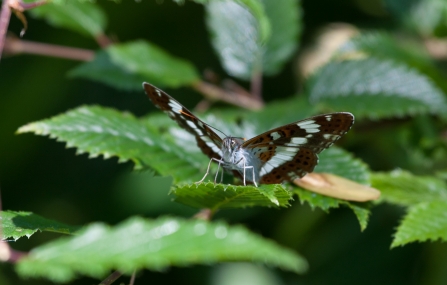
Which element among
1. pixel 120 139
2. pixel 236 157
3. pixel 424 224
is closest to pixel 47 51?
pixel 120 139

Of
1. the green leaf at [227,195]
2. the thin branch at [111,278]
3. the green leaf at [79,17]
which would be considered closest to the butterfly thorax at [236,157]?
the green leaf at [227,195]

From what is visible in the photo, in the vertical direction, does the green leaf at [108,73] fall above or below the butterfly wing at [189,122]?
above

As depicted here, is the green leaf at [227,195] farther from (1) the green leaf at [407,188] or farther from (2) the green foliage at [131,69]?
(2) the green foliage at [131,69]

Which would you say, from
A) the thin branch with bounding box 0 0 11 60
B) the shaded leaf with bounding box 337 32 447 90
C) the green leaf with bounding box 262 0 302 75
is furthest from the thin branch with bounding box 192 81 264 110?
the thin branch with bounding box 0 0 11 60

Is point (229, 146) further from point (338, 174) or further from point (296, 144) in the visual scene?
point (338, 174)

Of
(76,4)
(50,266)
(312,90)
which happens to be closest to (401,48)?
(312,90)

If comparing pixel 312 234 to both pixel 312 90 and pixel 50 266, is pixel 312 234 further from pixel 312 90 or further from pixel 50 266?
pixel 50 266
